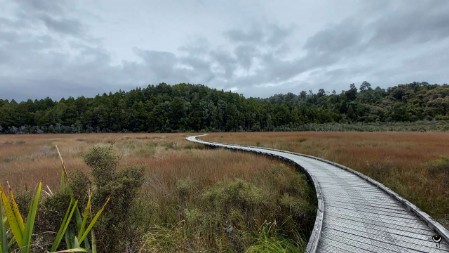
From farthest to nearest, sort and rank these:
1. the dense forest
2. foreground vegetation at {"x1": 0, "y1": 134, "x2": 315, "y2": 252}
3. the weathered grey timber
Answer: the dense forest < the weathered grey timber < foreground vegetation at {"x1": 0, "y1": 134, "x2": 315, "y2": 252}

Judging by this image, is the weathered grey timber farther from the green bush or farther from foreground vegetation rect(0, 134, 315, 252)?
the green bush

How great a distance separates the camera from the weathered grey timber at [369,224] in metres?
4.90

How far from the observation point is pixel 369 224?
589cm

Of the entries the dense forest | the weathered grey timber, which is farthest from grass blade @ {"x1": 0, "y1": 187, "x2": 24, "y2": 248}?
the dense forest

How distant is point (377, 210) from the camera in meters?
6.77

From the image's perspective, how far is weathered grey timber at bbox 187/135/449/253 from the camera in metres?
4.90

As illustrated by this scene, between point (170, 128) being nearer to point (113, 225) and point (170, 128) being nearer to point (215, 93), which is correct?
point (215, 93)

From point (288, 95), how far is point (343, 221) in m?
168

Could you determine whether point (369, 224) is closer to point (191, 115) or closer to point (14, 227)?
point (14, 227)

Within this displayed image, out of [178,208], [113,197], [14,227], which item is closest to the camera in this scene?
[14,227]

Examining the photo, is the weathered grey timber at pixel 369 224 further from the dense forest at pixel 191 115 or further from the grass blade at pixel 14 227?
the dense forest at pixel 191 115

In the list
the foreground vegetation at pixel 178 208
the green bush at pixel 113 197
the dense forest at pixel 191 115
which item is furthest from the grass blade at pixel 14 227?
the dense forest at pixel 191 115

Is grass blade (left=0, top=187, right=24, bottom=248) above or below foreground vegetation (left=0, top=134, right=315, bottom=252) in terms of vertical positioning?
above

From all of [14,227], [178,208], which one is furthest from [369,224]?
[14,227]
